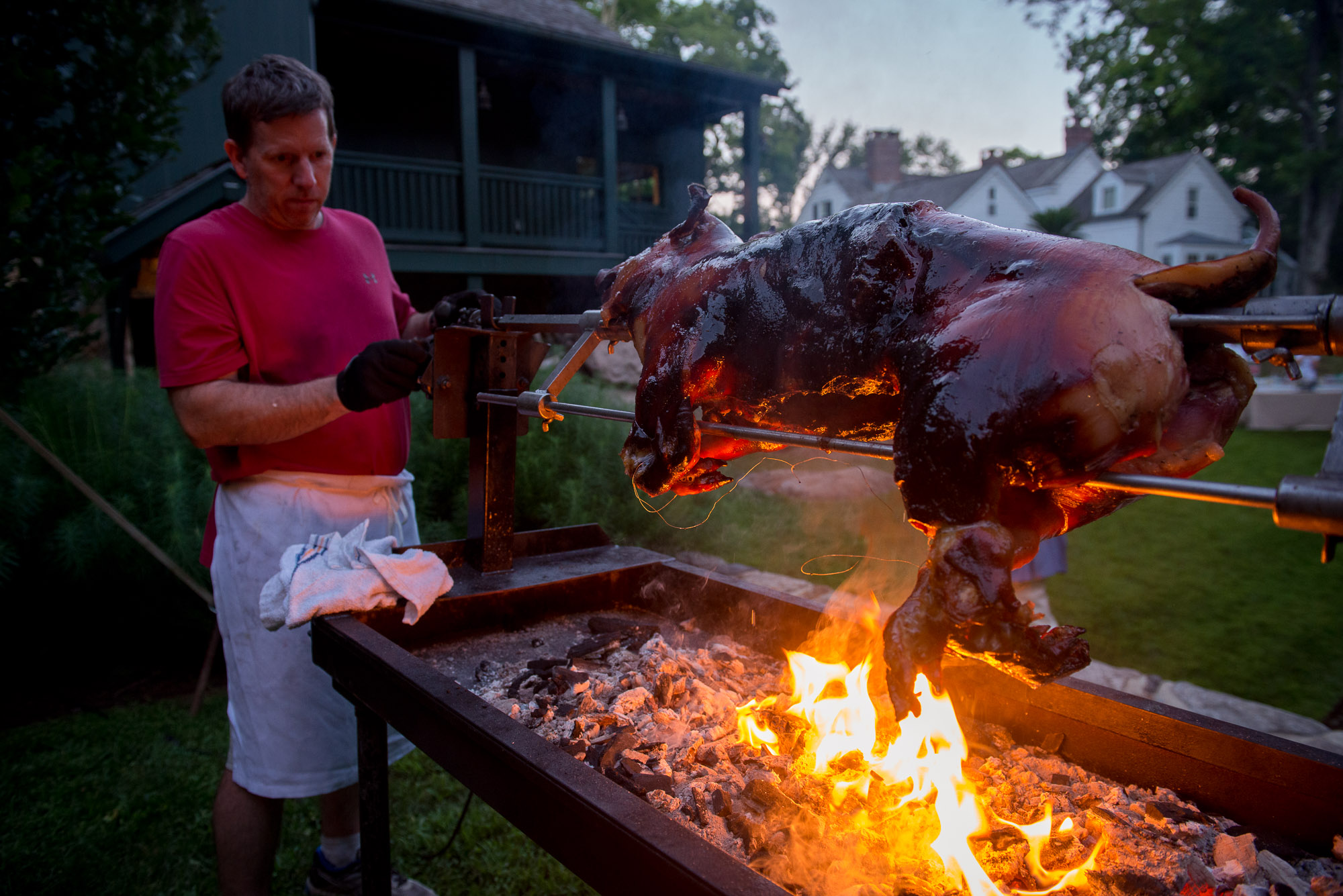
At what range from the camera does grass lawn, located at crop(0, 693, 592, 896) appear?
3.02 meters

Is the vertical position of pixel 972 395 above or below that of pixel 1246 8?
below

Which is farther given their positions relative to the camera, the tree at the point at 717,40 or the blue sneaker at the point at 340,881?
the tree at the point at 717,40

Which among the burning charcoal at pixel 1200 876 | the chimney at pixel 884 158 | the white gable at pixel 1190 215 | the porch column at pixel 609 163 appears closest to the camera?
the burning charcoal at pixel 1200 876

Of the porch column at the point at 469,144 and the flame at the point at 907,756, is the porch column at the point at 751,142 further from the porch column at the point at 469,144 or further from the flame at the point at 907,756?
the flame at the point at 907,756

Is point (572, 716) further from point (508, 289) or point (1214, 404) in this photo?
point (508, 289)

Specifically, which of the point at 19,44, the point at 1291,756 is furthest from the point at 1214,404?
the point at 19,44

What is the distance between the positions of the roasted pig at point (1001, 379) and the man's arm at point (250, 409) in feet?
4.77

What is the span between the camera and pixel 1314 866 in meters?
1.35

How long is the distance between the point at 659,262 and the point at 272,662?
1740 millimetres

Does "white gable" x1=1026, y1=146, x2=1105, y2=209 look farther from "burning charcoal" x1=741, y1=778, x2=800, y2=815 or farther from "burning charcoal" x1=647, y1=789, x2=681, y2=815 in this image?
"burning charcoal" x1=647, y1=789, x2=681, y2=815

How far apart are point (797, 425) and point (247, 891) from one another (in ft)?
7.13

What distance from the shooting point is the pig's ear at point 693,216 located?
222 centimetres

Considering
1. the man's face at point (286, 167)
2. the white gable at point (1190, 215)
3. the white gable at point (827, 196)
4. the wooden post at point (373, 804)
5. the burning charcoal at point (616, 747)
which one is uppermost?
the white gable at point (827, 196)

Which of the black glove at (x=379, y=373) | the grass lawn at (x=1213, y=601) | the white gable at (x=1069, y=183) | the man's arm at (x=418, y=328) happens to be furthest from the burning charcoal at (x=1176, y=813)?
the white gable at (x=1069, y=183)
